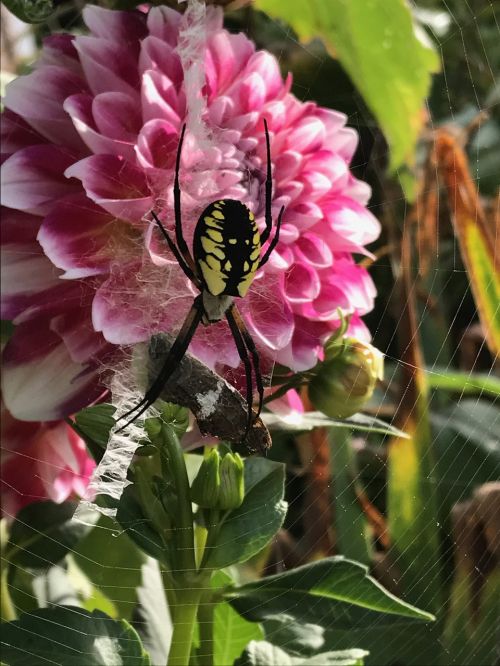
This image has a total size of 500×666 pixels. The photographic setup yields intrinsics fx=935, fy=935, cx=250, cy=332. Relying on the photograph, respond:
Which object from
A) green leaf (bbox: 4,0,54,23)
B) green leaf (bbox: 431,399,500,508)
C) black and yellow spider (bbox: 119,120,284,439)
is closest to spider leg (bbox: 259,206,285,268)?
black and yellow spider (bbox: 119,120,284,439)

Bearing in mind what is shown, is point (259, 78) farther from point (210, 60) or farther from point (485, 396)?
point (485, 396)

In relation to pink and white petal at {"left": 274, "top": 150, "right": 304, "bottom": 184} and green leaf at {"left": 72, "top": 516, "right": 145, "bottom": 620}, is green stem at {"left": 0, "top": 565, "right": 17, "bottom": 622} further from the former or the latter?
pink and white petal at {"left": 274, "top": 150, "right": 304, "bottom": 184}

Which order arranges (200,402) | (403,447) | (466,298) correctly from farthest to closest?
(466,298)
(403,447)
(200,402)

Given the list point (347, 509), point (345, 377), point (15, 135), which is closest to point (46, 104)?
point (15, 135)

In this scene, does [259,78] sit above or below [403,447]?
above

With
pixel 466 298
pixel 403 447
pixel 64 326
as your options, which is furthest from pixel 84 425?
pixel 466 298

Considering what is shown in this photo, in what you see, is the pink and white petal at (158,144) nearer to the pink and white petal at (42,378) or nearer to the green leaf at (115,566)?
the pink and white petal at (42,378)
